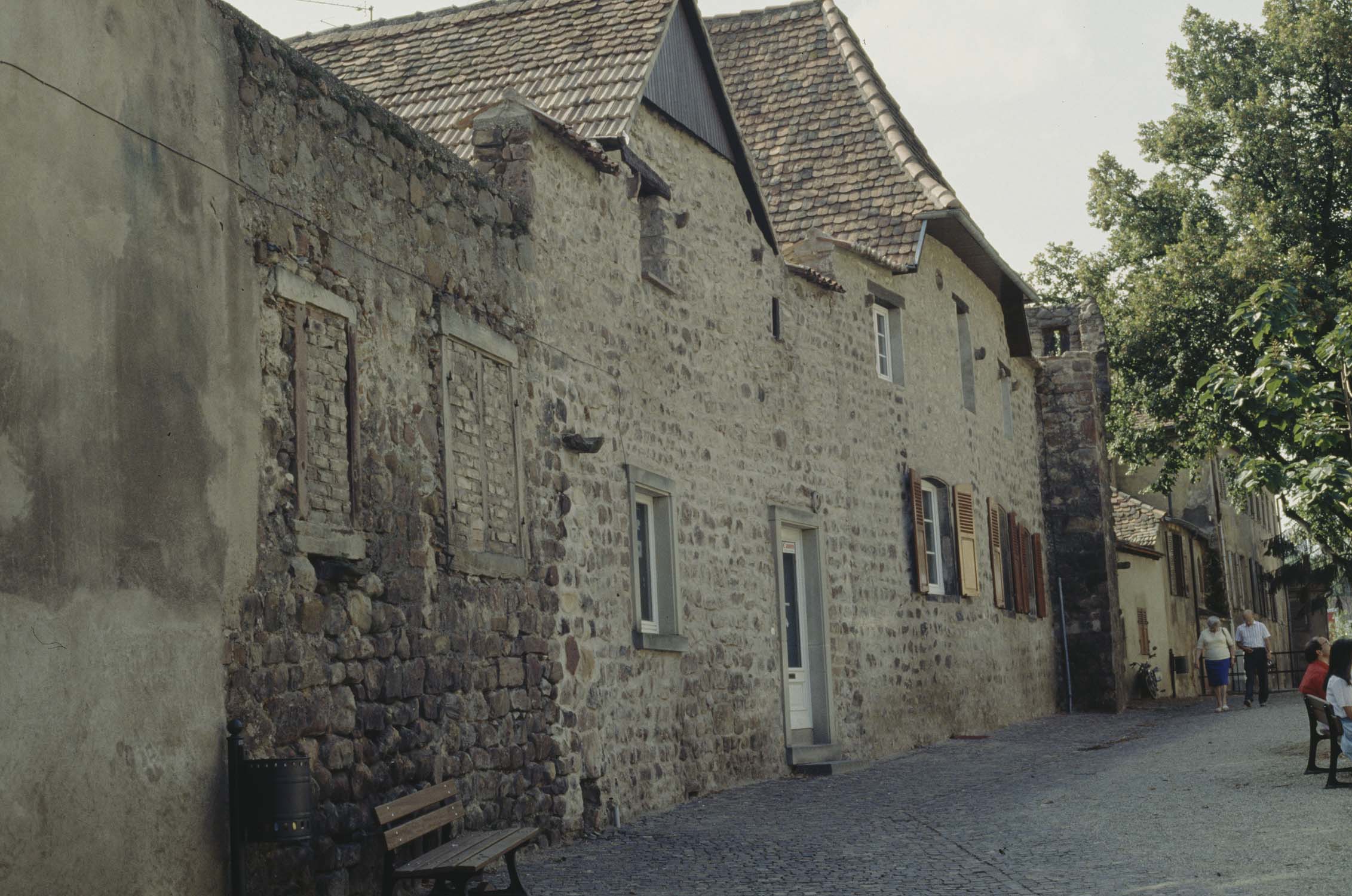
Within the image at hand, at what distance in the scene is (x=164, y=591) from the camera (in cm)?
702

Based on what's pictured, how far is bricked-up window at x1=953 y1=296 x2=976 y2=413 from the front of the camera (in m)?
22.3

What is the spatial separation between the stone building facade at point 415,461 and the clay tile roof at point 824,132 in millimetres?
877

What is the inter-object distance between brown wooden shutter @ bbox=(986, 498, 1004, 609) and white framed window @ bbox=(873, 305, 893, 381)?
390cm

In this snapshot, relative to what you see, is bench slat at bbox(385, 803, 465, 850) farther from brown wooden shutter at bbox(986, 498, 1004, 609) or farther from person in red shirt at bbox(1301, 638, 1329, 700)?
brown wooden shutter at bbox(986, 498, 1004, 609)

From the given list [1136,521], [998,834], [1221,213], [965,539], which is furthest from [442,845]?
[1136,521]

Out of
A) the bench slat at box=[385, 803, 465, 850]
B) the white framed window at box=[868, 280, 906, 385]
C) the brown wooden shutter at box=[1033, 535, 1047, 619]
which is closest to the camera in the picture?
the bench slat at box=[385, 803, 465, 850]

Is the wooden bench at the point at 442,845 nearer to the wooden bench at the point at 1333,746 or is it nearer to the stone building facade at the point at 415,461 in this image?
the stone building facade at the point at 415,461

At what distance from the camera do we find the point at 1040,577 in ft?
83.4

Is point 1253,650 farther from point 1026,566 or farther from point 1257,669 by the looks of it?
→ point 1026,566

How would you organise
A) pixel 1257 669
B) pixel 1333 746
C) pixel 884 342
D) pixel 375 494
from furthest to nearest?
pixel 1257 669 < pixel 884 342 < pixel 1333 746 < pixel 375 494

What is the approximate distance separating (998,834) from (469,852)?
387 centimetres

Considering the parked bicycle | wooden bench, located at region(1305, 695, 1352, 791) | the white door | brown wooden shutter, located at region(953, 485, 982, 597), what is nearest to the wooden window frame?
brown wooden shutter, located at region(953, 485, 982, 597)

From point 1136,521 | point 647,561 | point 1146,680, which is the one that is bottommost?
point 1146,680

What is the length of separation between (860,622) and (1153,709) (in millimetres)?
11313
